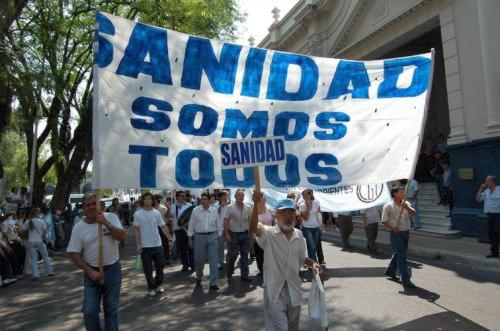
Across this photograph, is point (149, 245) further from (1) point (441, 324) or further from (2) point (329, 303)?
(1) point (441, 324)

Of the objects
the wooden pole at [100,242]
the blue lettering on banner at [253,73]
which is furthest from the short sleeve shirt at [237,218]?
the wooden pole at [100,242]

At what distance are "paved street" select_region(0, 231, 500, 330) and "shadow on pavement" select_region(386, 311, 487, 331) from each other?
11 millimetres

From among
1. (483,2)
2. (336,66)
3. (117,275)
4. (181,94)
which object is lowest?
(117,275)

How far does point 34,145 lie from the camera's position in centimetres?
1816

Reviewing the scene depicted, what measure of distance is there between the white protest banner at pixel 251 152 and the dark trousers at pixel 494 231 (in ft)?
23.4

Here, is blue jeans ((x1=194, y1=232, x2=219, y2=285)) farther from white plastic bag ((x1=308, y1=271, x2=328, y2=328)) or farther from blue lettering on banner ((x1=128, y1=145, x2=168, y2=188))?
white plastic bag ((x1=308, y1=271, x2=328, y2=328))

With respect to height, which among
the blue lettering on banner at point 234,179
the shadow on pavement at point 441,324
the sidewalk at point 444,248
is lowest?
the shadow on pavement at point 441,324

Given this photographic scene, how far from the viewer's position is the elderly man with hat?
4.42 meters

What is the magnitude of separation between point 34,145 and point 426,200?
46.5ft

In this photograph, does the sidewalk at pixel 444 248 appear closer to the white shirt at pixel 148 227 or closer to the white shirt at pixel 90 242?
the white shirt at pixel 148 227

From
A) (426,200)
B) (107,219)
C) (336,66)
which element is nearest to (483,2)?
(426,200)

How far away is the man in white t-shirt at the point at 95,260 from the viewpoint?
5039 millimetres

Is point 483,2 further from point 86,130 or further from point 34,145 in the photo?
point 34,145

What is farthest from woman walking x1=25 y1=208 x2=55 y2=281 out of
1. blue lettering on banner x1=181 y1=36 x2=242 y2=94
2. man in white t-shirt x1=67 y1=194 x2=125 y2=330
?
blue lettering on banner x1=181 y1=36 x2=242 y2=94
